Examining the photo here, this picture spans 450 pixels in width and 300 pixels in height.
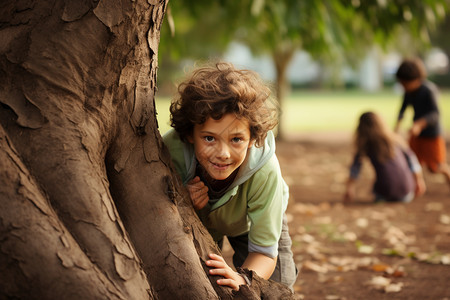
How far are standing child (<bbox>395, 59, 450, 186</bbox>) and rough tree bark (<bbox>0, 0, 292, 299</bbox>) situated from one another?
18.2ft

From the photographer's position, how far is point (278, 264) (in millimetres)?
2936

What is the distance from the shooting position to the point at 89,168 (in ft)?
6.81

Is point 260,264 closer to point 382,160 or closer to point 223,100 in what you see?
point 223,100

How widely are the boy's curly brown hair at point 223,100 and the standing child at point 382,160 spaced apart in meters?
4.47

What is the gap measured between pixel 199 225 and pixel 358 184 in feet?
21.3

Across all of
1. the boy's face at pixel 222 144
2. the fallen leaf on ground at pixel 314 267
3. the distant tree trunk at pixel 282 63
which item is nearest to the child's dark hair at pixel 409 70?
the fallen leaf on ground at pixel 314 267

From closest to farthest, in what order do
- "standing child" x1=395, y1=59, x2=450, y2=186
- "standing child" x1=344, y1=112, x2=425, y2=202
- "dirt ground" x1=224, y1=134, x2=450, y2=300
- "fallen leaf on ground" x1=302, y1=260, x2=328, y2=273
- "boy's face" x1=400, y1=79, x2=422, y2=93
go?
"dirt ground" x1=224, y1=134, x2=450, y2=300 < "fallen leaf on ground" x1=302, y1=260, x2=328, y2=273 < "standing child" x1=344, y1=112, x2=425, y2=202 < "standing child" x1=395, y1=59, x2=450, y2=186 < "boy's face" x1=400, y1=79, x2=422, y2=93

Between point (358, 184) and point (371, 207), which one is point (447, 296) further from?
point (358, 184)

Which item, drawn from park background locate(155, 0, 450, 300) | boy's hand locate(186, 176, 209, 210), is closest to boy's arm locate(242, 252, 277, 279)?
boy's hand locate(186, 176, 209, 210)

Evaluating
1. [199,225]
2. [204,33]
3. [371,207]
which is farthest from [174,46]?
[204,33]

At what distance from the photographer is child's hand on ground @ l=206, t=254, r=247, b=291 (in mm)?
2248

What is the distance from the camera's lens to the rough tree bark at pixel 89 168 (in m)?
1.81

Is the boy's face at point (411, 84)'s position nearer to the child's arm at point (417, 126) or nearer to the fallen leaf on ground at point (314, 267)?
the child's arm at point (417, 126)

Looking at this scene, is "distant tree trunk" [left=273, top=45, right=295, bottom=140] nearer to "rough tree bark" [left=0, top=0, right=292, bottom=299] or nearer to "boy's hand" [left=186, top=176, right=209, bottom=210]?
"boy's hand" [left=186, top=176, right=209, bottom=210]
